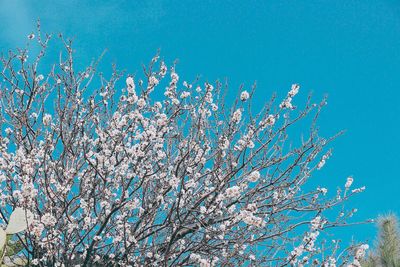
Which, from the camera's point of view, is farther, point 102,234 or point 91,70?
point 91,70

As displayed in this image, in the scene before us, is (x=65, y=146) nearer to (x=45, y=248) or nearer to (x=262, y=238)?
(x=45, y=248)

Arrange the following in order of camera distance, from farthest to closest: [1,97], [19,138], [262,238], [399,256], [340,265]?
[399,256]
[1,97]
[19,138]
[262,238]
[340,265]

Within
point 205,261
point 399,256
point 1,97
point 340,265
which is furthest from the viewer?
point 399,256

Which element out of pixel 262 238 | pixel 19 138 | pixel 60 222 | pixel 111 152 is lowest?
pixel 262 238

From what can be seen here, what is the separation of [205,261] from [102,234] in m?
1.45

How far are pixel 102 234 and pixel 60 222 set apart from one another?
49 cm

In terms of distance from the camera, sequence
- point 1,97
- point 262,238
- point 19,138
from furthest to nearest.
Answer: point 1,97 < point 19,138 < point 262,238

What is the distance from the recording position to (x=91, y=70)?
7086 millimetres

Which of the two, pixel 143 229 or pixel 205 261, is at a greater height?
pixel 143 229

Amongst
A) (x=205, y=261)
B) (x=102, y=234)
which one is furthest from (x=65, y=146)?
(x=205, y=261)

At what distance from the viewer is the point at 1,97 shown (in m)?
7.02

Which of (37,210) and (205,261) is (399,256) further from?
(37,210)

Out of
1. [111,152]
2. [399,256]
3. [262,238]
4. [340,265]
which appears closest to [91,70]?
[111,152]

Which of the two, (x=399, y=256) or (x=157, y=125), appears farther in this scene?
(x=399, y=256)
